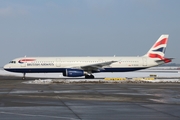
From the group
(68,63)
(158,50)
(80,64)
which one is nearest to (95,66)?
(80,64)

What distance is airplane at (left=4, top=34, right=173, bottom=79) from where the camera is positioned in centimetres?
4134

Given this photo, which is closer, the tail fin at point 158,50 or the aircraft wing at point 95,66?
the aircraft wing at point 95,66

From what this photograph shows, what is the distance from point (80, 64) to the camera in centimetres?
4231

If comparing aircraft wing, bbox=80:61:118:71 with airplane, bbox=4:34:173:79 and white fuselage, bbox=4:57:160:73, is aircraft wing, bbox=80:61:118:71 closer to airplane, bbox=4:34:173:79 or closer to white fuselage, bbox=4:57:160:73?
airplane, bbox=4:34:173:79

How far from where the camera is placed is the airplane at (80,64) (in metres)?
41.3

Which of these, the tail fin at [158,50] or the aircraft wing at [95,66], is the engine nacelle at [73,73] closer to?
the aircraft wing at [95,66]

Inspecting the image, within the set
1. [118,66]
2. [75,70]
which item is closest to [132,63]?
[118,66]

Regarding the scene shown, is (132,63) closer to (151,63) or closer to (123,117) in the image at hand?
(151,63)

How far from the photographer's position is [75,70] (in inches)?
1580

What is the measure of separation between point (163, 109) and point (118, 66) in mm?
30351

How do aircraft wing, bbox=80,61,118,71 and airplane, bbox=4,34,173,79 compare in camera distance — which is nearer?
aircraft wing, bbox=80,61,118,71

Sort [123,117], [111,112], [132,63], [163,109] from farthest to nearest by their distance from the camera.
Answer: [132,63]
[163,109]
[111,112]
[123,117]

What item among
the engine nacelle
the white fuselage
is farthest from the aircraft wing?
the engine nacelle

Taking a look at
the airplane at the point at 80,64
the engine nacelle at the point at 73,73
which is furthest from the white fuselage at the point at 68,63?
the engine nacelle at the point at 73,73
